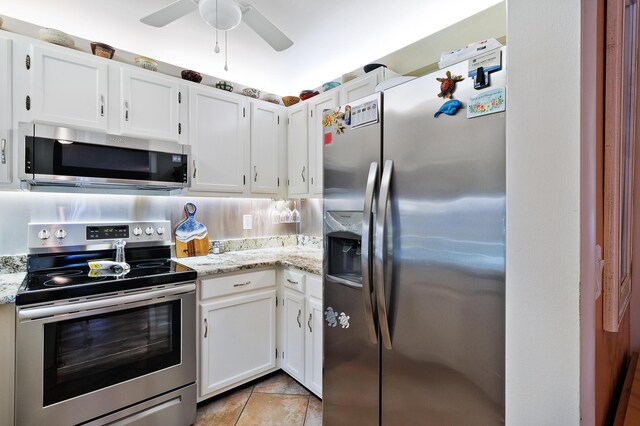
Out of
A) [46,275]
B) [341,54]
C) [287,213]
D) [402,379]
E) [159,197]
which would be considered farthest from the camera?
[287,213]

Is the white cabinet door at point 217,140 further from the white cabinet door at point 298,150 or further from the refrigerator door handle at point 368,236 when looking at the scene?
the refrigerator door handle at point 368,236

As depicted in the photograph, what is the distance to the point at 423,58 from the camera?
7.07 feet

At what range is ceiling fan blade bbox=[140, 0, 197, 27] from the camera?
1.55 meters

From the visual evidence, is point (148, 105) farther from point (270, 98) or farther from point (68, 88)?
point (270, 98)

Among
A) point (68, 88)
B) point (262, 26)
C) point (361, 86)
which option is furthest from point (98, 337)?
point (361, 86)

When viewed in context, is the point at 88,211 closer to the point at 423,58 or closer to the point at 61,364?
the point at 61,364

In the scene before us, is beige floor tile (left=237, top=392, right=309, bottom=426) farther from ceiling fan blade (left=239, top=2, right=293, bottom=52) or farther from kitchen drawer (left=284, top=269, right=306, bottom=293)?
ceiling fan blade (left=239, top=2, right=293, bottom=52)

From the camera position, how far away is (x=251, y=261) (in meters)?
2.26

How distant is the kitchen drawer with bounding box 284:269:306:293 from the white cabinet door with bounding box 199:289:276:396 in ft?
0.49

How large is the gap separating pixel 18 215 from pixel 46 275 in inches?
18.5

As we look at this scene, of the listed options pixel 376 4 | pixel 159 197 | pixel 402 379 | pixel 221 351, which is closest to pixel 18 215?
pixel 159 197

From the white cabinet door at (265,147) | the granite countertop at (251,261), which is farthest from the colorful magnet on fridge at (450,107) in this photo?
the white cabinet door at (265,147)

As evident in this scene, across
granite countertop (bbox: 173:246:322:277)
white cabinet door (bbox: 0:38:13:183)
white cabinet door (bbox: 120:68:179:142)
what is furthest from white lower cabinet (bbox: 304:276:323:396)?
white cabinet door (bbox: 0:38:13:183)

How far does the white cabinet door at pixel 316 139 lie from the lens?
251 centimetres
